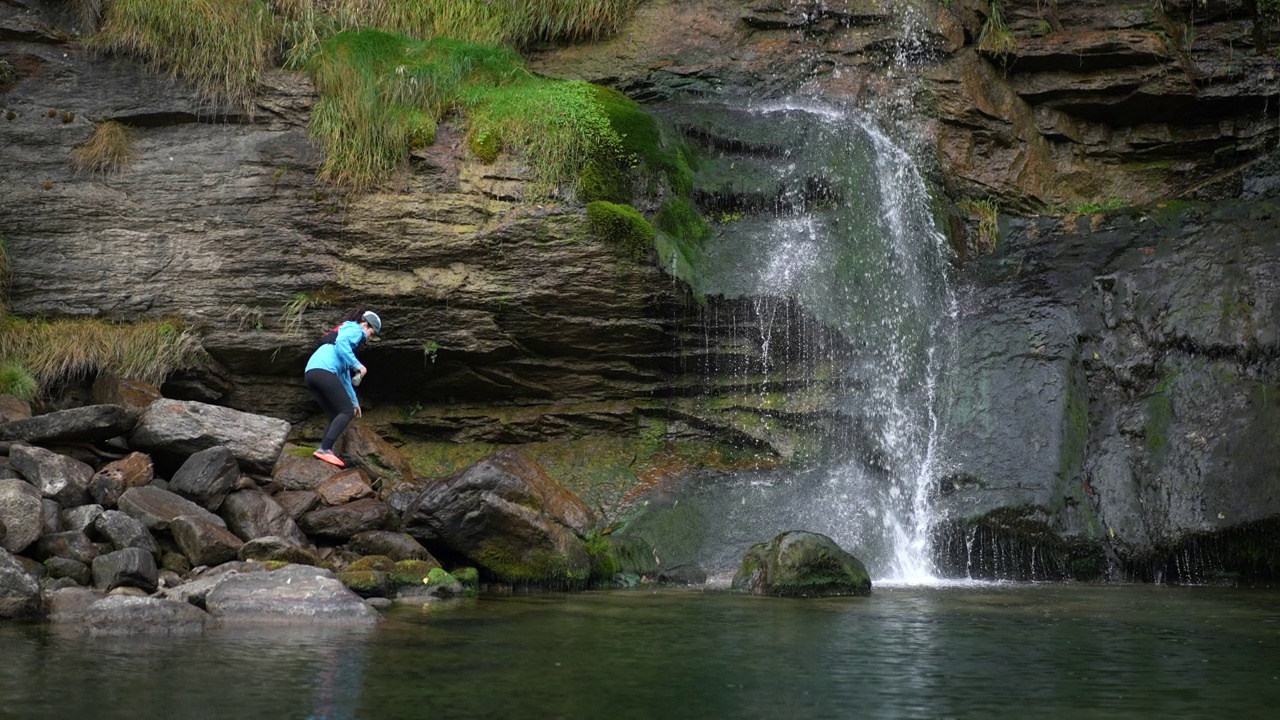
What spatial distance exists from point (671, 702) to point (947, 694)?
132 centimetres

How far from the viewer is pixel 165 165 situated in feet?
44.3

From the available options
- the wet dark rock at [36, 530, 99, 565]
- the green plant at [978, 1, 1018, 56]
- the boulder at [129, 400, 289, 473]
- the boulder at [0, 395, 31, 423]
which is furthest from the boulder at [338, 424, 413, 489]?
the green plant at [978, 1, 1018, 56]

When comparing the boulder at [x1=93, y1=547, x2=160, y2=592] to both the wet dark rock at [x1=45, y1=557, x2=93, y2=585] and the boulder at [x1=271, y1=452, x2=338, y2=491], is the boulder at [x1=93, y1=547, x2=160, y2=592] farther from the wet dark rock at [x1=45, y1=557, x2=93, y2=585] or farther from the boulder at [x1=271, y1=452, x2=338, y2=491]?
the boulder at [x1=271, y1=452, x2=338, y2=491]

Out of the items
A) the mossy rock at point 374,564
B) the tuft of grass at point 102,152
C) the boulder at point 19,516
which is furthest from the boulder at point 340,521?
the tuft of grass at point 102,152

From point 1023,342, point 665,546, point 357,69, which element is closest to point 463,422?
point 665,546

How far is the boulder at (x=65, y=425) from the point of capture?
10656mm

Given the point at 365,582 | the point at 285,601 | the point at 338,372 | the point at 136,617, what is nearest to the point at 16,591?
the point at 136,617

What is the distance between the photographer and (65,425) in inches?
420

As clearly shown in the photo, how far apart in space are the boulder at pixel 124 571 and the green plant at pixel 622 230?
235 inches

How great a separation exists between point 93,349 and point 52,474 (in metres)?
3.04

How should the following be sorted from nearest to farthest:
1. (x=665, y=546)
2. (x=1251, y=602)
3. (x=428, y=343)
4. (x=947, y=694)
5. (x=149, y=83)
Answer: (x=947, y=694), (x=1251, y=602), (x=665, y=546), (x=428, y=343), (x=149, y=83)

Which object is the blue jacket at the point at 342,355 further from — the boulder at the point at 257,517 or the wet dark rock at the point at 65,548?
the wet dark rock at the point at 65,548

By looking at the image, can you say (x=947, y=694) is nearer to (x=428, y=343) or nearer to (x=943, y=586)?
(x=943, y=586)

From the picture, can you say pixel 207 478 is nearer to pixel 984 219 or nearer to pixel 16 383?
pixel 16 383
